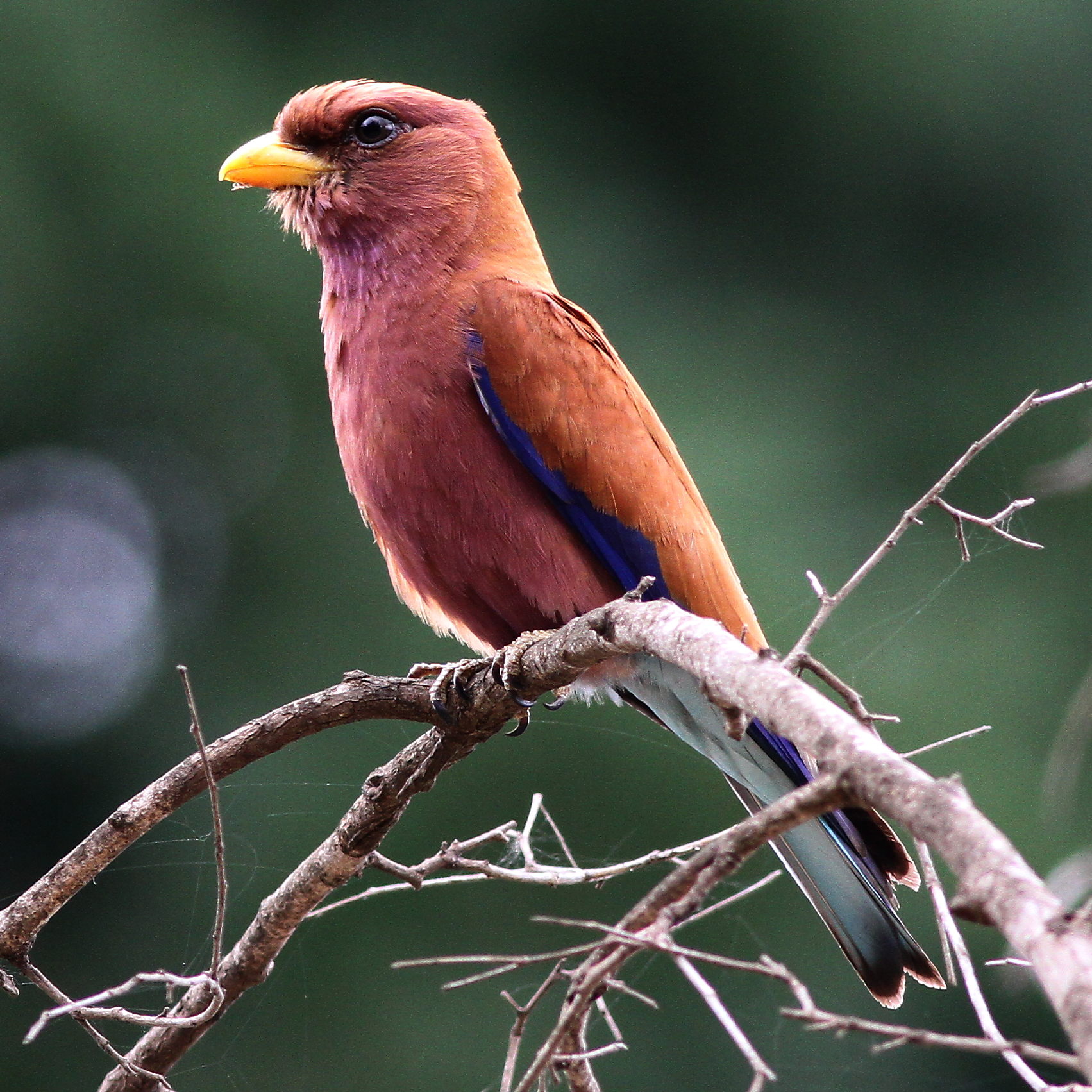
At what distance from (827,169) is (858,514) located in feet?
7.96

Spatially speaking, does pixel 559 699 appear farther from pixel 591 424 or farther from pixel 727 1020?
pixel 727 1020

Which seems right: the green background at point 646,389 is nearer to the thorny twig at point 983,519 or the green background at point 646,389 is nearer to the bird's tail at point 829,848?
the bird's tail at point 829,848

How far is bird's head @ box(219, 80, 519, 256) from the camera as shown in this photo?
120 inches

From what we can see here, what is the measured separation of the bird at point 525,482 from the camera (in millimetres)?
2623

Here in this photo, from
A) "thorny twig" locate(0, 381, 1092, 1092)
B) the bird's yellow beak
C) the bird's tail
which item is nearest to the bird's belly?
the bird's tail

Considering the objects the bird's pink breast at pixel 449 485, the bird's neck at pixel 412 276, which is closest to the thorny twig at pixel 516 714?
the bird's pink breast at pixel 449 485

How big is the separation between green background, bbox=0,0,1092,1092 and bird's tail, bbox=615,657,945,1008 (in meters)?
1.43

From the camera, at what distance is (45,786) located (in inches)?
241

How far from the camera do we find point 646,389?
621 cm

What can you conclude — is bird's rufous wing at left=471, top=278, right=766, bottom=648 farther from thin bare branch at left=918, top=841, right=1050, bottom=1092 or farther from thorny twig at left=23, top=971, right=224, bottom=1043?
thorny twig at left=23, top=971, right=224, bottom=1043

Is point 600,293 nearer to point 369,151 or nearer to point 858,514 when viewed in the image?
point 858,514

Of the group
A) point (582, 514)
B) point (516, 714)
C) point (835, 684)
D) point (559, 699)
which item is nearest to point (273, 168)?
point (582, 514)

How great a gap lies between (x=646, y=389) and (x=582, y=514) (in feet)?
11.7

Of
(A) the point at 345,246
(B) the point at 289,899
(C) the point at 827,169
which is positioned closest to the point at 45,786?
(A) the point at 345,246
